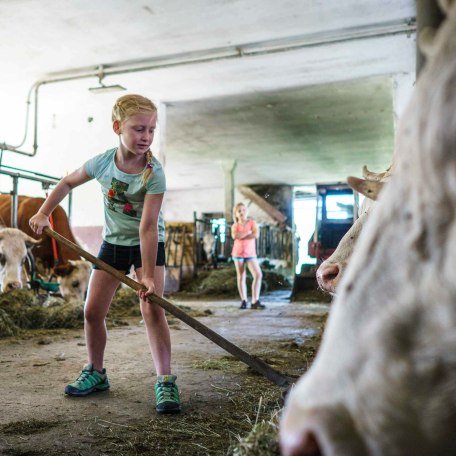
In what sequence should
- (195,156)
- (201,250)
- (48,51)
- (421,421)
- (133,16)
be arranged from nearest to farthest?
(421,421), (133,16), (48,51), (201,250), (195,156)

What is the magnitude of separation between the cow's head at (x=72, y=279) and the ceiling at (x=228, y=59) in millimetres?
2957

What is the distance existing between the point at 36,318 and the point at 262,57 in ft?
15.3

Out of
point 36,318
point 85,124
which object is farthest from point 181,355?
point 85,124

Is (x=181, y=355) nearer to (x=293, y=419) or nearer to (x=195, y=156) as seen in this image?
(x=293, y=419)

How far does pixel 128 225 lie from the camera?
8.95 ft

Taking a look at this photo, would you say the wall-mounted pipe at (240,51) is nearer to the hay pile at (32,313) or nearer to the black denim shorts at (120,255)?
the hay pile at (32,313)

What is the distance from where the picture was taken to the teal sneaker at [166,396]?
2.32 metres

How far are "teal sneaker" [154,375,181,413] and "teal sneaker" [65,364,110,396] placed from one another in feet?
1.32

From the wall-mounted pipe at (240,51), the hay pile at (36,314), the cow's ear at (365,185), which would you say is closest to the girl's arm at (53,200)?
the cow's ear at (365,185)

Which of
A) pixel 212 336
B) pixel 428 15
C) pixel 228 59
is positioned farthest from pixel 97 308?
pixel 228 59

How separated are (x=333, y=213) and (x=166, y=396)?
8.59 meters

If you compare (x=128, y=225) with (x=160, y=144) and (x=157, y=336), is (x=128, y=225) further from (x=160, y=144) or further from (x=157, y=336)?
(x=160, y=144)

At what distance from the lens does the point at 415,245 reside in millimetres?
604

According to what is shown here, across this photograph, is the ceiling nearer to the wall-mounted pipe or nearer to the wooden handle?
the wall-mounted pipe
